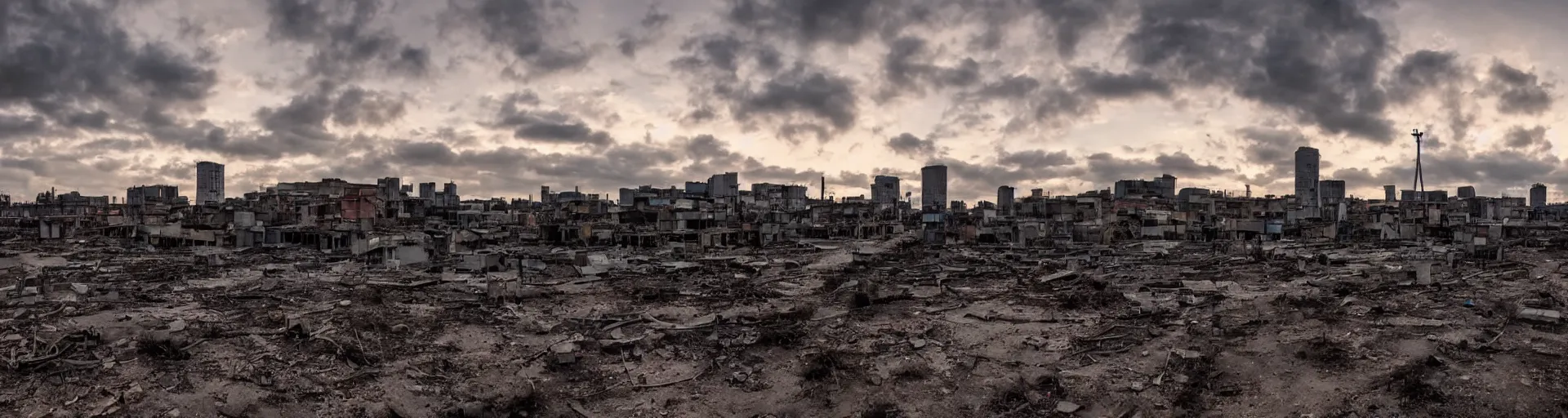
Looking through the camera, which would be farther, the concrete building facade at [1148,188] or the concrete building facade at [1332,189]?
the concrete building facade at [1332,189]

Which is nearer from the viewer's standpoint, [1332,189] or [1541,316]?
[1541,316]

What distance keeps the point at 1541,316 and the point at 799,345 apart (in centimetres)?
1370

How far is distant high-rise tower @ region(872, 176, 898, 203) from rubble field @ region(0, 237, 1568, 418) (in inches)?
4033

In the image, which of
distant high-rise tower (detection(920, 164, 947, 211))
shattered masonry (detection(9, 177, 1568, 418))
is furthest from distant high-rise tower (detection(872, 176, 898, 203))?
shattered masonry (detection(9, 177, 1568, 418))

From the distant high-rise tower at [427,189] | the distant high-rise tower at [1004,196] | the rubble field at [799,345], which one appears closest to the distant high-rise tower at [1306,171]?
the distant high-rise tower at [1004,196]

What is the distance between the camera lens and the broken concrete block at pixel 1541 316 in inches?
575

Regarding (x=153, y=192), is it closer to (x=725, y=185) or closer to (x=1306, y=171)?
(x=725, y=185)

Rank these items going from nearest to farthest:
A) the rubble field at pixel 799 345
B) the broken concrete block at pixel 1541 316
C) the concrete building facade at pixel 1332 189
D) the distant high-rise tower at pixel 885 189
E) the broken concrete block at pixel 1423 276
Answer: the rubble field at pixel 799 345
the broken concrete block at pixel 1541 316
the broken concrete block at pixel 1423 276
the concrete building facade at pixel 1332 189
the distant high-rise tower at pixel 885 189

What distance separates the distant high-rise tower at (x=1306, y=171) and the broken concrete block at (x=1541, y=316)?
93.3 meters

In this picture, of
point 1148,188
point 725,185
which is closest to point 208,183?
point 725,185

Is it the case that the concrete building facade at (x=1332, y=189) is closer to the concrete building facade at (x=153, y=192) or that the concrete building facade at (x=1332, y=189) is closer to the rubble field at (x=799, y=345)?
the rubble field at (x=799, y=345)

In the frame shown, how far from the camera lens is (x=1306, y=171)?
9925 cm

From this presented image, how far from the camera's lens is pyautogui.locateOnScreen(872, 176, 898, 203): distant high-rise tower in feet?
425

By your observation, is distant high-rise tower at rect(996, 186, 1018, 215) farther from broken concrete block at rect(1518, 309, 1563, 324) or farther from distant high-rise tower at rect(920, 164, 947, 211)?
broken concrete block at rect(1518, 309, 1563, 324)
